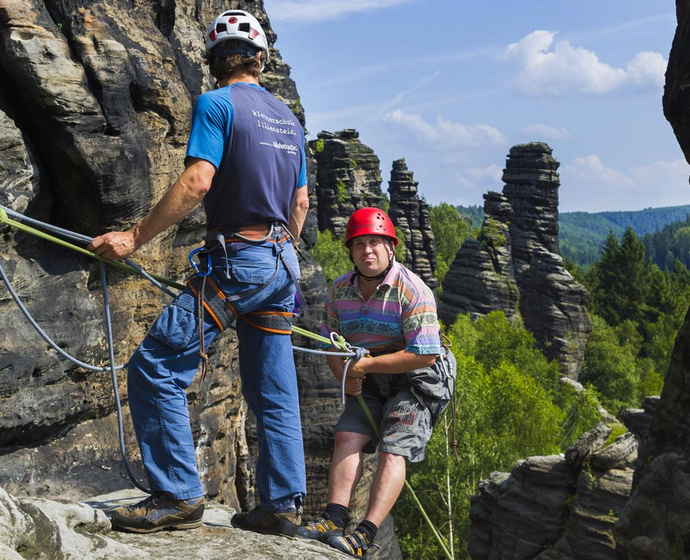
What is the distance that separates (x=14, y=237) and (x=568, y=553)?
1367cm

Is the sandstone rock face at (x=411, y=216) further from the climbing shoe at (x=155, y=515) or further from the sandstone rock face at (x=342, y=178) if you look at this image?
the climbing shoe at (x=155, y=515)

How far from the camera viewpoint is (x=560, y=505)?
17969 mm

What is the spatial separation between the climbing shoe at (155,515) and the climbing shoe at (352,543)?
40.0 inches

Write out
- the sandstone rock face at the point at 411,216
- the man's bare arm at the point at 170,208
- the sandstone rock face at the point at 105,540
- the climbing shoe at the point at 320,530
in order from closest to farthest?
1. the sandstone rock face at the point at 105,540
2. the man's bare arm at the point at 170,208
3. the climbing shoe at the point at 320,530
4. the sandstone rock face at the point at 411,216

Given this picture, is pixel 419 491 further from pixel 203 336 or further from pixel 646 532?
pixel 203 336

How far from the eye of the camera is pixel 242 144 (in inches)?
201

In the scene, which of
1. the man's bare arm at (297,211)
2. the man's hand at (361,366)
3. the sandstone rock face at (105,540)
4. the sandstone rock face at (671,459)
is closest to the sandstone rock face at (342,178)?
the sandstone rock face at (671,459)

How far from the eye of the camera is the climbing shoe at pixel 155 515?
5.07 meters

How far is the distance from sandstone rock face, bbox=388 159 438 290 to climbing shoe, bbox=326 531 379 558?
66820 mm

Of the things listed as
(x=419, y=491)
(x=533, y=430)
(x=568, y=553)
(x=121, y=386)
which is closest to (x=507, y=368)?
(x=533, y=430)

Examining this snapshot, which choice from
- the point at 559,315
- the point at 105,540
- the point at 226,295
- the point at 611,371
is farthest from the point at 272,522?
the point at 611,371

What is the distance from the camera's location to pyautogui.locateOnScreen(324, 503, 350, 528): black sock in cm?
561

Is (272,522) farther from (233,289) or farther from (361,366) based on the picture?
(233,289)

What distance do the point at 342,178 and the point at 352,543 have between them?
200 ft
